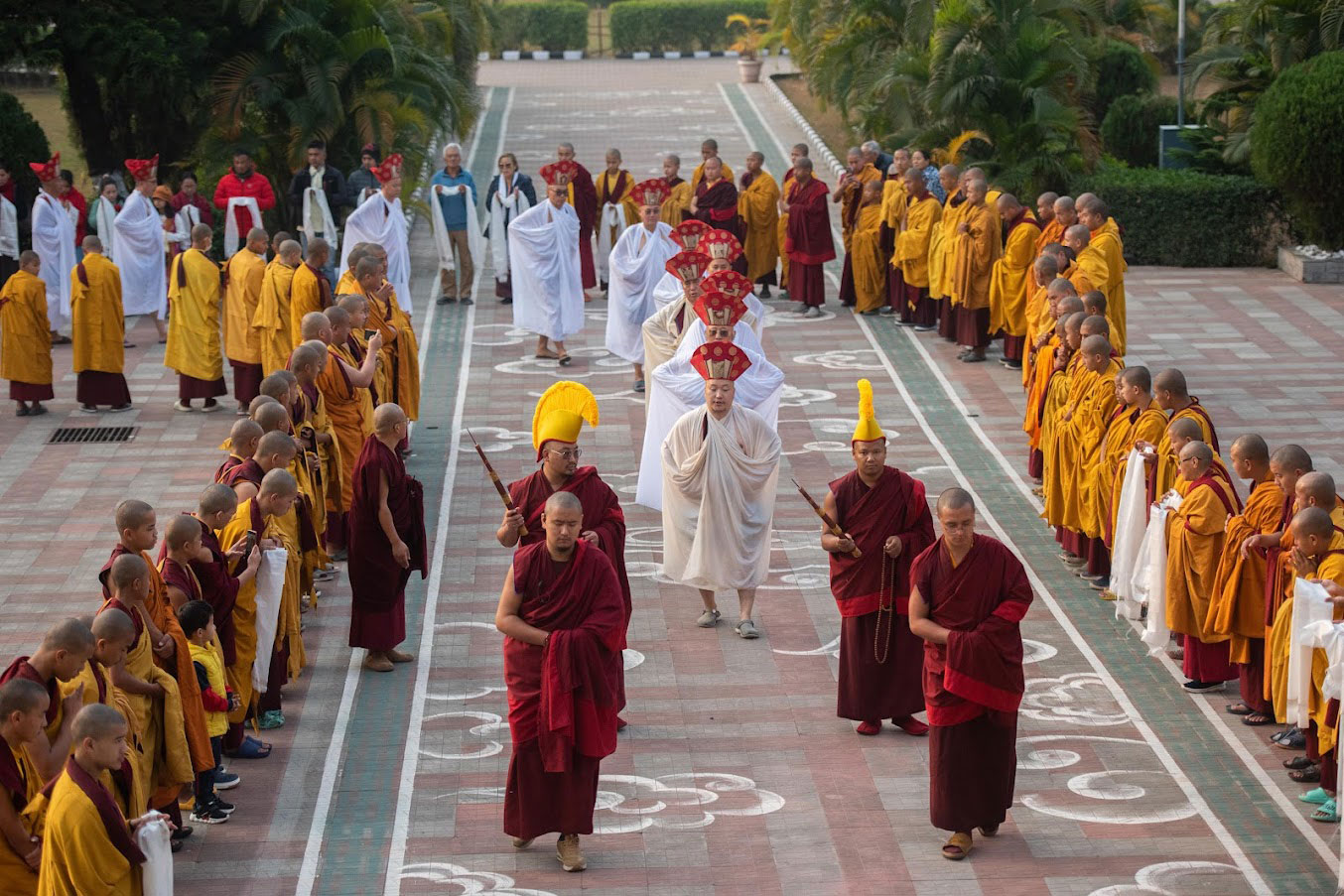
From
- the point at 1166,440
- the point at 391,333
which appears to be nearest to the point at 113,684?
the point at 1166,440

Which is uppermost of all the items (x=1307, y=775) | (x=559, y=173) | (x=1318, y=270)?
(x=559, y=173)

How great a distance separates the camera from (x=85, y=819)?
720cm

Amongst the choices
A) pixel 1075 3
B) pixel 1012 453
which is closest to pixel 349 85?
pixel 1075 3

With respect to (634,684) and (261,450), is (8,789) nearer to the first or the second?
(261,450)

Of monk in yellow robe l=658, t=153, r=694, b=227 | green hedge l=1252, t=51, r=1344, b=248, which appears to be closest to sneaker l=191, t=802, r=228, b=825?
monk in yellow robe l=658, t=153, r=694, b=227

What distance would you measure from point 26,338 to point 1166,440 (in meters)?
10.6

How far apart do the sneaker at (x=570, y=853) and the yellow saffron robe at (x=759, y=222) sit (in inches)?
536

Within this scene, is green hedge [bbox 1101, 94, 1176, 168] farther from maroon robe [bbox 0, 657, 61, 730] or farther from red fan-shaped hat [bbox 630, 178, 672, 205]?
maroon robe [bbox 0, 657, 61, 730]

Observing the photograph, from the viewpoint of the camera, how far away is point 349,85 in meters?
25.6

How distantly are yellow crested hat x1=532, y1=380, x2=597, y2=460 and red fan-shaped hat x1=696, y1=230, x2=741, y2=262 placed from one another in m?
4.65

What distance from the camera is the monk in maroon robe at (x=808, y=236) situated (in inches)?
838

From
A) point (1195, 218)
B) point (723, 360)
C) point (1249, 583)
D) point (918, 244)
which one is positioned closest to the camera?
point (1249, 583)

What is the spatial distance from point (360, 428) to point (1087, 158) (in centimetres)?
1465

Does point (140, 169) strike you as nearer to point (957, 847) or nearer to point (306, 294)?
point (306, 294)
